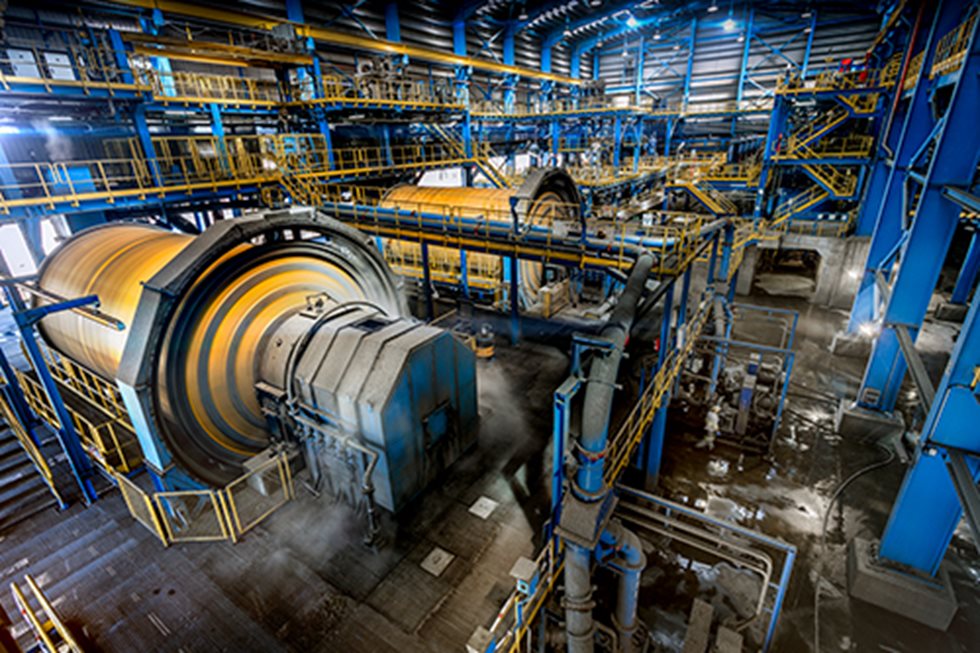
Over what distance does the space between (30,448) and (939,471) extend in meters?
14.6

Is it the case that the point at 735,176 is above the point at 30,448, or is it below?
above

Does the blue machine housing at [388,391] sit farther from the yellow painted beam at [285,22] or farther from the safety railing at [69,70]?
the yellow painted beam at [285,22]

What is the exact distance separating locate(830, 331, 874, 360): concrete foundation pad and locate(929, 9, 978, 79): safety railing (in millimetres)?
7621

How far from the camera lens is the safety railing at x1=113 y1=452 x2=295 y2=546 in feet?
22.8

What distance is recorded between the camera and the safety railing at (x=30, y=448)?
7.85 metres

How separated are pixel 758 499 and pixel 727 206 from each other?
71.9ft

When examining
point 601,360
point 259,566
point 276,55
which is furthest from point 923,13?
point 259,566

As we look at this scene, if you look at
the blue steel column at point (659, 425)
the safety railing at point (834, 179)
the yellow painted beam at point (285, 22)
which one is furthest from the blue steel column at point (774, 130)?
the yellow painted beam at point (285, 22)

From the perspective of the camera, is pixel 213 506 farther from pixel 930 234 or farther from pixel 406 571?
pixel 930 234

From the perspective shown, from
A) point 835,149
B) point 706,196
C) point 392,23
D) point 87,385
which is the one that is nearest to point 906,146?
point 706,196

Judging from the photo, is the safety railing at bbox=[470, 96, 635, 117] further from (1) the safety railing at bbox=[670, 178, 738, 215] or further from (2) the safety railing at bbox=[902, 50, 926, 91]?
(2) the safety railing at bbox=[902, 50, 926, 91]

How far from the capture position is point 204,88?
19016mm

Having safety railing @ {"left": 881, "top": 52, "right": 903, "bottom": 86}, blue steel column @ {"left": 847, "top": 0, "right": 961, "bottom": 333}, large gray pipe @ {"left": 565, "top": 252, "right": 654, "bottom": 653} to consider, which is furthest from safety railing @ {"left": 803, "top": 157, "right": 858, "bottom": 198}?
large gray pipe @ {"left": 565, "top": 252, "right": 654, "bottom": 653}

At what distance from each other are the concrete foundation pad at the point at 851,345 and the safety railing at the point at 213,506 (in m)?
17.0
